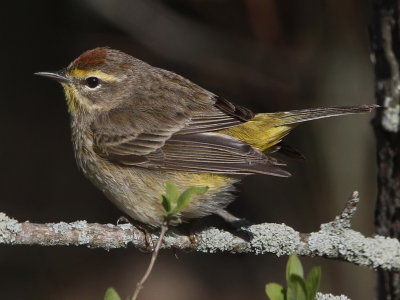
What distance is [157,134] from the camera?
559 cm

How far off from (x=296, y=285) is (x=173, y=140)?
2.45 m

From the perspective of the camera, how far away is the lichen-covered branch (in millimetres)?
4469

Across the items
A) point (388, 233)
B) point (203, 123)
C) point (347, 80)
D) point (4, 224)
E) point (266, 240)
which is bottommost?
point (4, 224)

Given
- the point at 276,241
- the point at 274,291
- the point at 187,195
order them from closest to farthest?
the point at 274,291
the point at 187,195
the point at 276,241

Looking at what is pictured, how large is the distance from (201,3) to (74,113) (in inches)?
163

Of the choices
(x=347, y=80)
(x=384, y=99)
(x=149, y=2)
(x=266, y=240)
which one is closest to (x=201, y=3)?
(x=149, y=2)

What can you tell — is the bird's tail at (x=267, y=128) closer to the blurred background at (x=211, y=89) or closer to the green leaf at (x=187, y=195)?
the green leaf at (x=187, y=195)

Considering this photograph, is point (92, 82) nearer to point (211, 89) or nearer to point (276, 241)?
point (276, 241)

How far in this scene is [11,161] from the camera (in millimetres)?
10719

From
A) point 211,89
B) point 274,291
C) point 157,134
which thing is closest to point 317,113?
point 157,134

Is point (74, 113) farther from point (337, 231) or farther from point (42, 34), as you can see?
point (42, 34)

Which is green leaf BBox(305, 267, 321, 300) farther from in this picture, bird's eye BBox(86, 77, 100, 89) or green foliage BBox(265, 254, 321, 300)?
bird's eye BBox(86, 77, 100, 89)

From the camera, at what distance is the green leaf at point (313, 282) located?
317 cm

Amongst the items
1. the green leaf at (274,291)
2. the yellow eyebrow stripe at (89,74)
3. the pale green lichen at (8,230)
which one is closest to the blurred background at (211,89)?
the yellow eyebrow stripe at (89,74)
